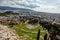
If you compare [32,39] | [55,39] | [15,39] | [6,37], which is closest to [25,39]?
[32,39]

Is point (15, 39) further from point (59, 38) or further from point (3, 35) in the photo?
point (59, 38)

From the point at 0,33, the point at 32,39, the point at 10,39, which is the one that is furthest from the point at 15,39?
Result: the point at 32,39

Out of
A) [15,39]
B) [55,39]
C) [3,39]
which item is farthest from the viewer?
[55,39]

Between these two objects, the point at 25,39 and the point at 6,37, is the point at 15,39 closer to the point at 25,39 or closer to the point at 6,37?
the point at 6,37

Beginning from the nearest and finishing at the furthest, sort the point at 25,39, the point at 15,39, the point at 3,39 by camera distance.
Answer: the point at 3,39 < the point at 15,39 < the point at 25,39

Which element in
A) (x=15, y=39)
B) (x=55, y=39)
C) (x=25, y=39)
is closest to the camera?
(x=15, y=39)

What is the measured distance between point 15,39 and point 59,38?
87.2 ft

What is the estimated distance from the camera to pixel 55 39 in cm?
6438

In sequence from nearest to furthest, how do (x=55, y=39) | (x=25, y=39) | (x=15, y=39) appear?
1. (x=15, y=39)
2. (x=25, y=39)
3. (x=55, y=39)

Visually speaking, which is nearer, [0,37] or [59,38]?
[0,37]

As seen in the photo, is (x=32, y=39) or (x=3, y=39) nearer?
(x=3, y=39)

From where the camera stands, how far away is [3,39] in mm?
43781

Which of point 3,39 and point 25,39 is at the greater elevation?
point 3,39

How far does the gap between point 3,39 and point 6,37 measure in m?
2.08
